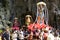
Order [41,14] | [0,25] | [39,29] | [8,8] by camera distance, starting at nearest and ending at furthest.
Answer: [39,29]
[41,14]
[0,25]
[8,8]


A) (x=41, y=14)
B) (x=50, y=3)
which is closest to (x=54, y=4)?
(x=50, y=3)

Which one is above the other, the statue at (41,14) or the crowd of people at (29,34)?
the statue at (41,14)

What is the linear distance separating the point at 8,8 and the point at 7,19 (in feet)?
1.19

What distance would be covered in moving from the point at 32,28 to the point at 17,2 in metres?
2.47

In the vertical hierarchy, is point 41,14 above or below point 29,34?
above

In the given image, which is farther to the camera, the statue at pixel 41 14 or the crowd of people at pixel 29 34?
the statue at pixel 41 14

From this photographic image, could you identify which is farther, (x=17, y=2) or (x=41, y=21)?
(x=17, y=2)

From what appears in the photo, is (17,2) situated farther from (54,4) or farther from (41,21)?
(41,21)

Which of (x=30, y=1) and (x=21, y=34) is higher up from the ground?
(x=30, y=1)

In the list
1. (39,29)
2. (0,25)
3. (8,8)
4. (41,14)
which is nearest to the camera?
(39,29)

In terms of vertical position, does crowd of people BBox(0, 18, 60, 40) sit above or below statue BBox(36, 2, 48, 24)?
below

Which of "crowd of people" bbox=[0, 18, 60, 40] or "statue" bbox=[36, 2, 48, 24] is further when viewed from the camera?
"statue" bbox=[36, 2, 48, 24]

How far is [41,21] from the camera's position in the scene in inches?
245

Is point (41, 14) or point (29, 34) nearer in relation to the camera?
point (29, 34)
